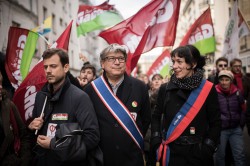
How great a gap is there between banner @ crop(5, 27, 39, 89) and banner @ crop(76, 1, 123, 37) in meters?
3.67

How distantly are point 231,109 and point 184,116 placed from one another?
86.8 inches

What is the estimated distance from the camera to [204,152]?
2.96 meters

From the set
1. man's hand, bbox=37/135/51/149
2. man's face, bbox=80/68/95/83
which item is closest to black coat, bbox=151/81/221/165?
man's hand, bbox=37/135/51/149

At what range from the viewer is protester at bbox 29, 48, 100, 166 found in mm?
2631

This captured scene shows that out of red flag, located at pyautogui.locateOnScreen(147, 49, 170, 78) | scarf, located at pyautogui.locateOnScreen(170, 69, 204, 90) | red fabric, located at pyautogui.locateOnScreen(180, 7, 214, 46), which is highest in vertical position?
red fabric, located at pyautogui.locateOnScreen(180, 7, 214, 46)

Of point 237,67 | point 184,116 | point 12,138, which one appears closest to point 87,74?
point 12,138

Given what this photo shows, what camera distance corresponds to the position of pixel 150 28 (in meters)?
5.55

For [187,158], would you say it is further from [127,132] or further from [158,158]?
[127,132]

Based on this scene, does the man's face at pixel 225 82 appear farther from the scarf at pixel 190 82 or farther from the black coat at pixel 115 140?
the black coat at pixel 115 140

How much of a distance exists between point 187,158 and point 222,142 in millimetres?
2276

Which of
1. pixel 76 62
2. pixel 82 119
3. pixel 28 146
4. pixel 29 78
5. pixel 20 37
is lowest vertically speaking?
pixel 28 146

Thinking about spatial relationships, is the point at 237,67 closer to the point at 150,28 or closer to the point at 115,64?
the point at 150,28

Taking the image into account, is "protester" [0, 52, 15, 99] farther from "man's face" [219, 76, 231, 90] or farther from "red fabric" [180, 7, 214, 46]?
"red fabric" [180, 7, 214, 46]

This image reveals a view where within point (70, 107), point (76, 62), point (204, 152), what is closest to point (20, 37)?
point (70, 107)
